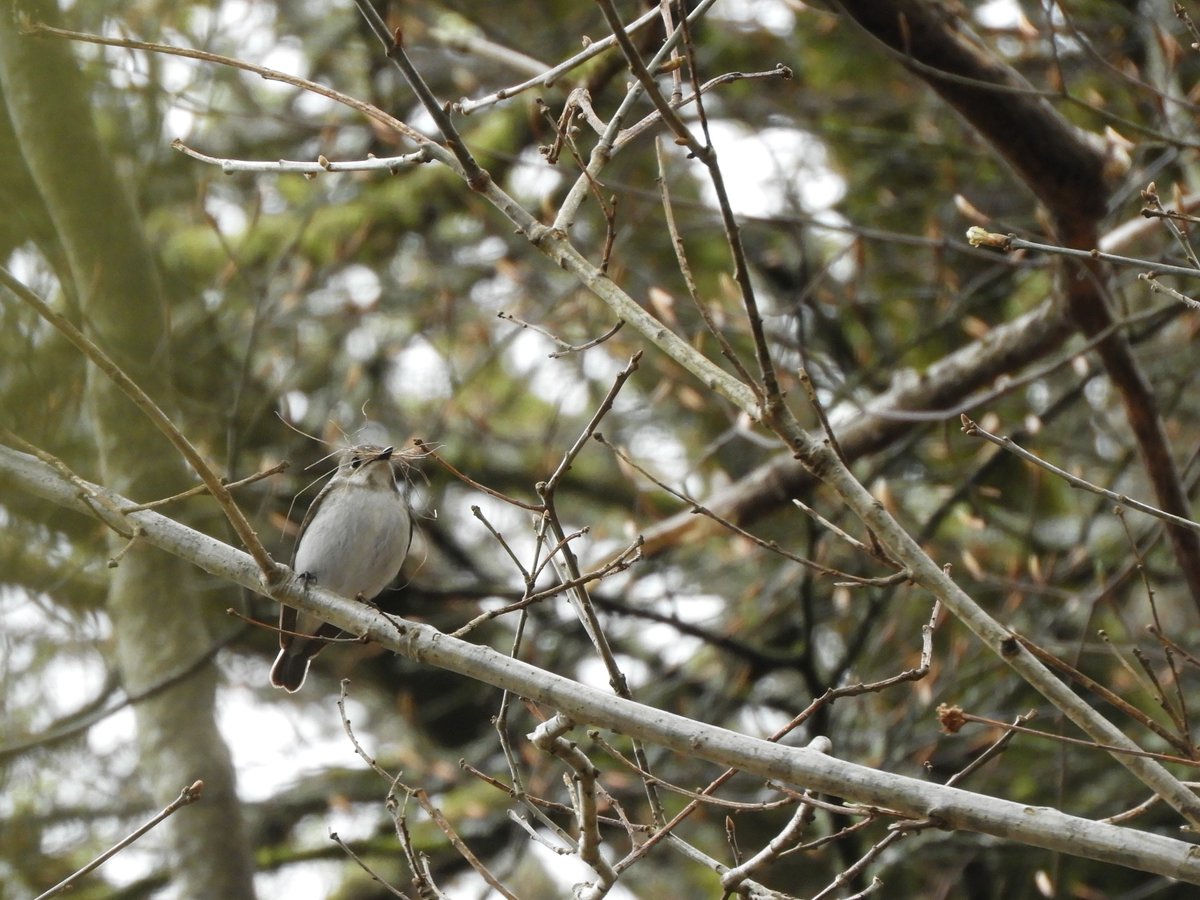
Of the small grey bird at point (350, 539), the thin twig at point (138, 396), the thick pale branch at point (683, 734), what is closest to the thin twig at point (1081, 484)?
the thick pale branch at point (683, 734)

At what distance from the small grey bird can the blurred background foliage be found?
0.65 ft

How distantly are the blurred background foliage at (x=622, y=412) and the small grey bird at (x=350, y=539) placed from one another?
198 millimetres

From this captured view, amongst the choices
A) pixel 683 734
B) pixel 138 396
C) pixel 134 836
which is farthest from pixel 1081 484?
pixel 134 836

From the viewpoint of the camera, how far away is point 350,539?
15.7ft

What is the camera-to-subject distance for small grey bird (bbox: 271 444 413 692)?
15.7 feet

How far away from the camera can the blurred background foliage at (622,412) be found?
5.57 meters

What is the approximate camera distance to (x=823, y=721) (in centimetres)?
521

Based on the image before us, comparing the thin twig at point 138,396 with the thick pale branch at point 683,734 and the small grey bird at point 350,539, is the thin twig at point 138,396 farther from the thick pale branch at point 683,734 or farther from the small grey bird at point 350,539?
the small grey bird at point 350,539

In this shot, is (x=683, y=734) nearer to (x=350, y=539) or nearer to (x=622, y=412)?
(x=350, y=539)

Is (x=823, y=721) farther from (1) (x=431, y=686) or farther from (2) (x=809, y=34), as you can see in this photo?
(2) (x=809, y=34)

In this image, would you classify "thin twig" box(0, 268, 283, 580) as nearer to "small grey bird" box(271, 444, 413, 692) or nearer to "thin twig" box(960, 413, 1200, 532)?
"thin twig" box(960, 413, 1200, 532)

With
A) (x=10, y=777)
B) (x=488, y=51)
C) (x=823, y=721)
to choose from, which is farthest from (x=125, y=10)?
(x=823, y=721)

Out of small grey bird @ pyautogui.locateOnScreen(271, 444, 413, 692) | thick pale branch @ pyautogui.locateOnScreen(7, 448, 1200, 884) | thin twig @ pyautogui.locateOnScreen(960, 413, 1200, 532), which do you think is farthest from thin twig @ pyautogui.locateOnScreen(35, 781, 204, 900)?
small grey bird @ pyautogui.locateOnScreen(271, 444, 413, 692)

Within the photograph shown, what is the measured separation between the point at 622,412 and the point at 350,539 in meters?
2.29
